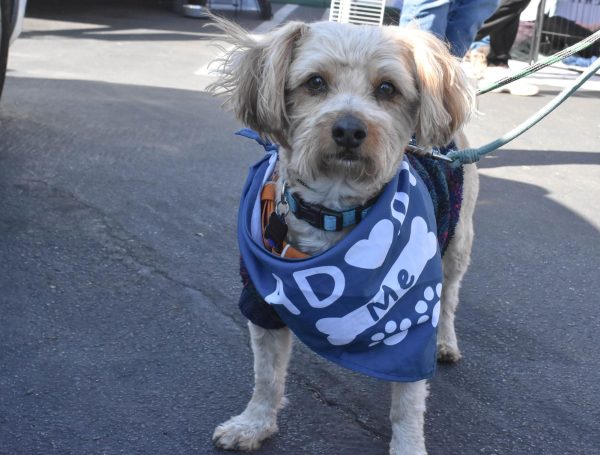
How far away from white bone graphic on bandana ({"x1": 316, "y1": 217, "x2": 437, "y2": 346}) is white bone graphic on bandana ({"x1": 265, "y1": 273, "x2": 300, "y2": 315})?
9 cm

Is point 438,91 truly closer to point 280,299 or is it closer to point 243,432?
point 280,299

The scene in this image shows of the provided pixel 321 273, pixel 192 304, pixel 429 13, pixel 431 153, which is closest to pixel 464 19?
pixel 429 13

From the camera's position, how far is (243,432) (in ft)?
9.62

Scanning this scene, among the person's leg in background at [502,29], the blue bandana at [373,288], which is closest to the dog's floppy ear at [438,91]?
the blue bandana at [373,288]

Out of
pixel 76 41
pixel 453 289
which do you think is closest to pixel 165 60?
pixel 76 41

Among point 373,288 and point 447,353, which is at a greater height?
point 373,288

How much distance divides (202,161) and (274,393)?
3396 mm

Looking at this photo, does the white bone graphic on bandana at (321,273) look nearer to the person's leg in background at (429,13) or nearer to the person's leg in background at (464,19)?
the person's leg in background at (429,13)

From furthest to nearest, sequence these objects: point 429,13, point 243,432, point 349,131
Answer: point 429,13, point 243,432, point 349,131

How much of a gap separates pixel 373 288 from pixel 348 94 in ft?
2.01

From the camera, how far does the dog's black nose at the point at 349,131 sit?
97.7 inches

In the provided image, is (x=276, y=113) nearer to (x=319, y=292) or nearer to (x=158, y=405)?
(x=319, y=292)

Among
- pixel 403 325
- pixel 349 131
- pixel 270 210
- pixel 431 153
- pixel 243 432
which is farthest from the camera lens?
pixel 431 153

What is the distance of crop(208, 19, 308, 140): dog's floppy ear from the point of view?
8.60 ft
